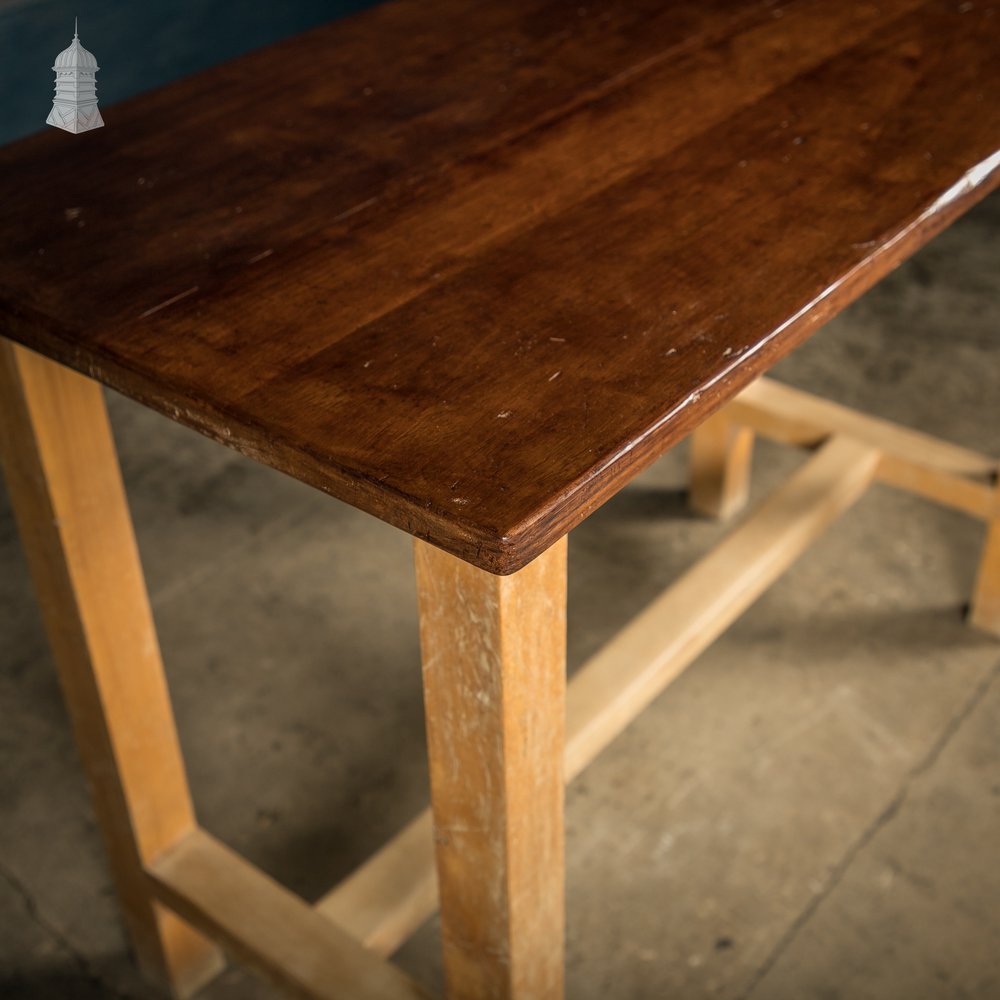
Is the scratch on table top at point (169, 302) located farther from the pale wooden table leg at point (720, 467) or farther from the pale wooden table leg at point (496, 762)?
the pale wooden table leg at point (720, 467)

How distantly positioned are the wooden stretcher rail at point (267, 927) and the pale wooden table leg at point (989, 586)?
1.30m

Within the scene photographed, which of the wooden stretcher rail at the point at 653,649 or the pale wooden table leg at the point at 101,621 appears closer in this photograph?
the pale wooden table leg at the point at 101,621

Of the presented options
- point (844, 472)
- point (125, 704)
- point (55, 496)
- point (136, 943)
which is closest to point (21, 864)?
point (136, 943)

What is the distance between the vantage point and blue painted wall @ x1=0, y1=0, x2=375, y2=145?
Result: 248 cm

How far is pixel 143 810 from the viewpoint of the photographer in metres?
1.55

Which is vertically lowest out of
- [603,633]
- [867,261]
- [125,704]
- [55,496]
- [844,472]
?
[603,633]

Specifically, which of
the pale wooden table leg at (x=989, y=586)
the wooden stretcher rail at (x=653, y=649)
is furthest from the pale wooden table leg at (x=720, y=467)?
the pale wooden table leg at (x=989, y=586)

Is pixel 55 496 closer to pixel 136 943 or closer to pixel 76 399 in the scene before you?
pixel 76 399

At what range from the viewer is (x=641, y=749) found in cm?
207

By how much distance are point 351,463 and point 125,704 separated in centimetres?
76

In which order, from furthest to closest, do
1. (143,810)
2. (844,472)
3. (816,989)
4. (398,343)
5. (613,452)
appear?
1. (844,472)
2. (816,989)
3. (143,810)
4. (398,343)
5. (613,452)

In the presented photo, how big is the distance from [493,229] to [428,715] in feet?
1.37

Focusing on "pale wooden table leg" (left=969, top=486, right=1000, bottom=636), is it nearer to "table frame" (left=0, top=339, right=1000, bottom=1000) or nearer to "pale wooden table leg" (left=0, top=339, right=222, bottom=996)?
"table frame" (left=0, top=339, right=1000, bottom=1000)

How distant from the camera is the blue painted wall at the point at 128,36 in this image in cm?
248
